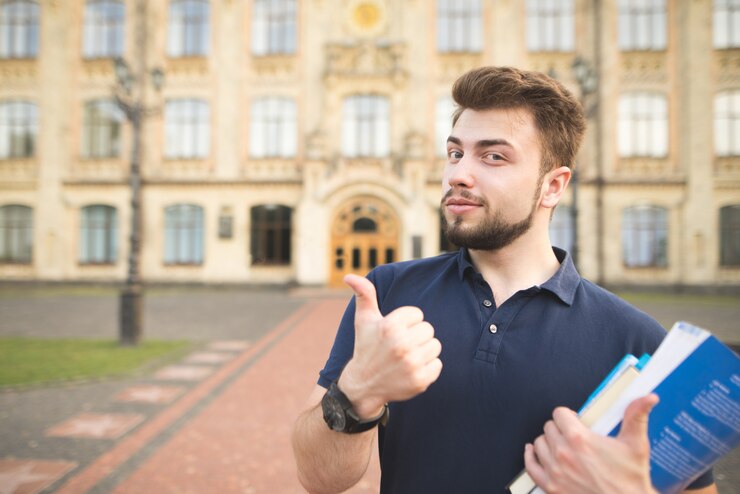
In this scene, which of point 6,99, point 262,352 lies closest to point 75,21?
point 6,99

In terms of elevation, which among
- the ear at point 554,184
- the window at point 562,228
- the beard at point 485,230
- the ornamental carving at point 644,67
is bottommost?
the beard at point 485,230

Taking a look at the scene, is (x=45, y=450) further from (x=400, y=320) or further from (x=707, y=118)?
(x=707, y=118)

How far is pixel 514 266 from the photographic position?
164cm

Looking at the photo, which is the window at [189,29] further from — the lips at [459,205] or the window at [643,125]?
the lips at [459,205]

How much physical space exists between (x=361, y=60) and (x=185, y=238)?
36.6ft

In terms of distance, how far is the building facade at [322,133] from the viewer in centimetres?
1891

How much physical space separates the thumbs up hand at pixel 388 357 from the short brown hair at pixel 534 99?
0.78 m

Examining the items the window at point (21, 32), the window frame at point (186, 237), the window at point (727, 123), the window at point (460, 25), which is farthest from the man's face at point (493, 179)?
the window at point (21, 32)

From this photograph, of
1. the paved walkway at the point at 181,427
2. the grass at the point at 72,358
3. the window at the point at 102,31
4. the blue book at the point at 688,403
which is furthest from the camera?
the window at the point at 102,31

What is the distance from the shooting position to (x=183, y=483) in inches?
146

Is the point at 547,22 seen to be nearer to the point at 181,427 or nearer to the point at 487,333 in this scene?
the point at 181,427

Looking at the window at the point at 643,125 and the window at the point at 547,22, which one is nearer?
the window at the point at 643,125

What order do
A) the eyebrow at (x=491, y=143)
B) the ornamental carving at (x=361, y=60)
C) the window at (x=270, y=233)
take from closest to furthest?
1. the eyebrow at (x=491, y=143)
2. the ornamental carving at (x=361, y=60)
3. the window at (x=270, y=233)

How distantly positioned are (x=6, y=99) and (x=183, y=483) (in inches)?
965
